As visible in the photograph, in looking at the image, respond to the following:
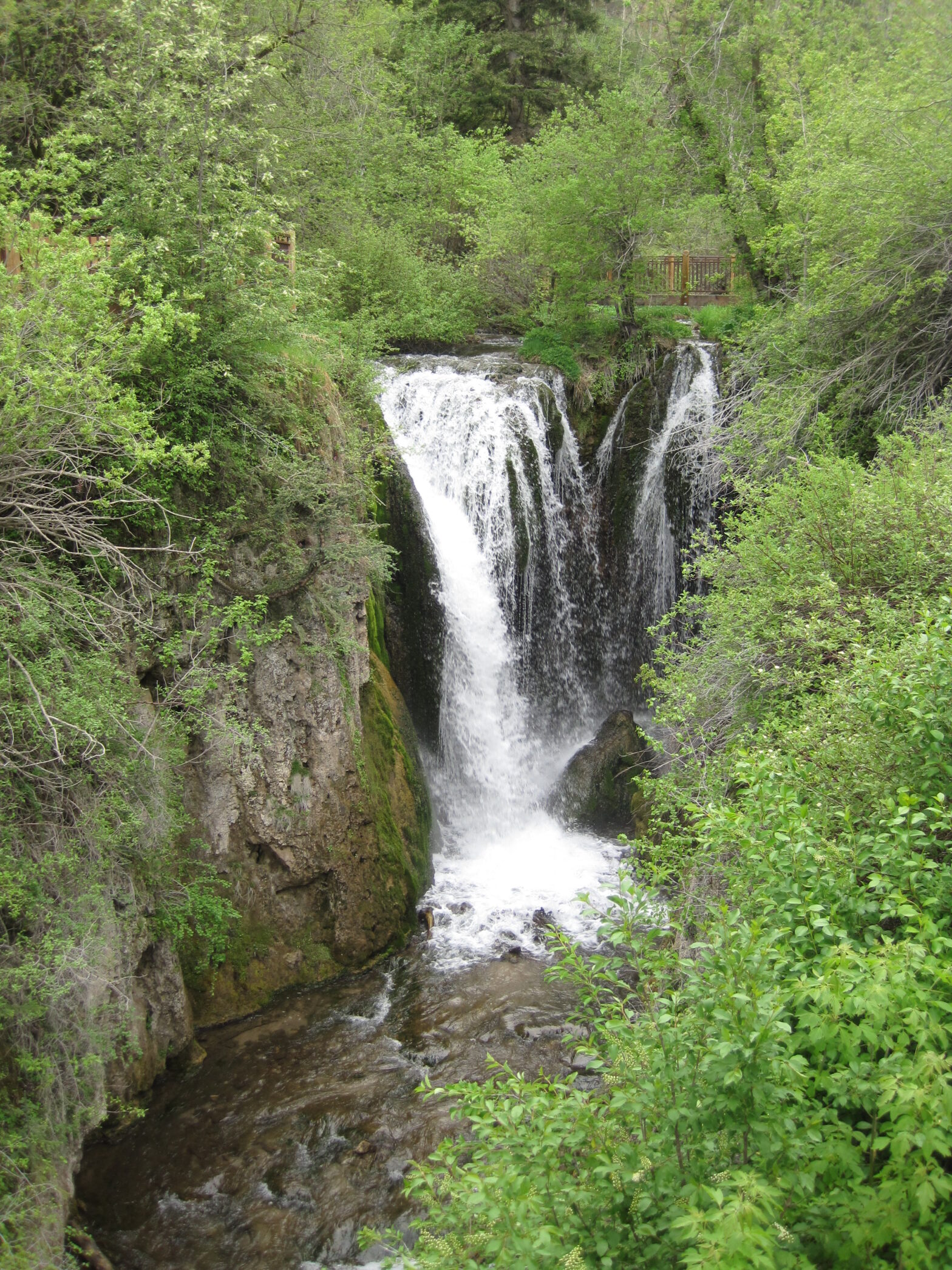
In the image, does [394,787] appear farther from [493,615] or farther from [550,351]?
[550,351]

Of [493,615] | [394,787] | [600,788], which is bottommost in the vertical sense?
[600,788]

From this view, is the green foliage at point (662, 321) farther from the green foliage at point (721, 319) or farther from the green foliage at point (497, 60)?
the green foliage at point (497, 60)

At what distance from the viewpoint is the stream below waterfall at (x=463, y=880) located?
19.6ft

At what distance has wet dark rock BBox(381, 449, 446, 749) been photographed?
1128cm

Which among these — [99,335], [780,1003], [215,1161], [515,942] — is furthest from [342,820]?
[780,1003]

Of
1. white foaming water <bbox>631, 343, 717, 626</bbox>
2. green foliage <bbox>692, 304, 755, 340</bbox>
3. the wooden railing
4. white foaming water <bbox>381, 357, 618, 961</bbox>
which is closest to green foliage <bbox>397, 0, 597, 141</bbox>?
the wooden railing

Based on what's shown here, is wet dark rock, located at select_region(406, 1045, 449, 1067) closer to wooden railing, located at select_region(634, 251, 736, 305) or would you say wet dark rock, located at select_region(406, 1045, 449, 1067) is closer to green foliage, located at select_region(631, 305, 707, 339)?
green foliage, located at select_region(631, 305, 707, 339)

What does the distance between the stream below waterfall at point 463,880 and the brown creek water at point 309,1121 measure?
0.6 inches

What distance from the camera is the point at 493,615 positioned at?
12.2 meters

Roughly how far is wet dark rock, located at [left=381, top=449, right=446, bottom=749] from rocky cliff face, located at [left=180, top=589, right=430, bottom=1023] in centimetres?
193

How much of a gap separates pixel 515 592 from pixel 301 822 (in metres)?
5.48

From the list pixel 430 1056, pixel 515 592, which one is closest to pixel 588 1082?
pixel 430 1056

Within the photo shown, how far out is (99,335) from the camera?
556 centimetres

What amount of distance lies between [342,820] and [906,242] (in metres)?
9.21
